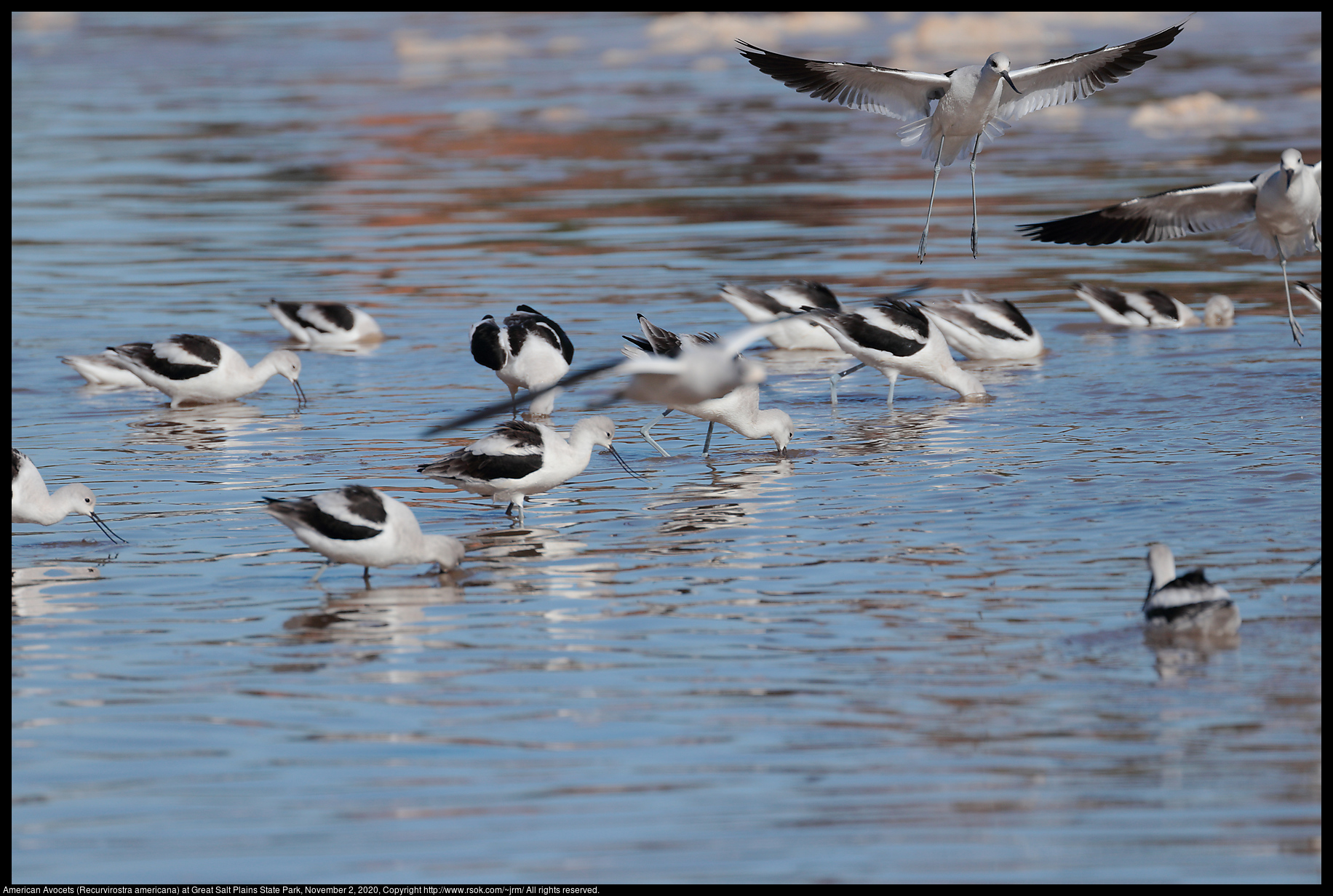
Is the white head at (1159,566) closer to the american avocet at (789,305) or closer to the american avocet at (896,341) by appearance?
the american avocet at (896,341)

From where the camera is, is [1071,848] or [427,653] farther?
[427,653]

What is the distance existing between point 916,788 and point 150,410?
10.3 m

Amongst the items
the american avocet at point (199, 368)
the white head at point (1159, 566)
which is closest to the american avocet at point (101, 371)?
the american avocet at point (199, 368)

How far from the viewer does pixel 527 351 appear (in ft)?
47.1

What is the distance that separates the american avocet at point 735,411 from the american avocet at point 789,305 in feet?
12.4

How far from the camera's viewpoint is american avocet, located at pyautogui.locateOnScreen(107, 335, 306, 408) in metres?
14.6

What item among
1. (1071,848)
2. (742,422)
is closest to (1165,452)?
(742,422)

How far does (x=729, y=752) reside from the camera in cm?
670

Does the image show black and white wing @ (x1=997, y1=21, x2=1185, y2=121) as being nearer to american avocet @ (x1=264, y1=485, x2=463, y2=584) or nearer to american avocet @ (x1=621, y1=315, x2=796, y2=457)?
american avocet @ (x1=621, y1=315, x2=796, y2=457)

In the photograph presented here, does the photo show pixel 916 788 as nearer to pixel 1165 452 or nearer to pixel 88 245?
pixel 1165 452

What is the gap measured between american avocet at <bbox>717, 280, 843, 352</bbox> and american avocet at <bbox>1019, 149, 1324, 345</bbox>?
135 inches

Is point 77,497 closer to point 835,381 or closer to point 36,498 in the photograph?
point 36,498

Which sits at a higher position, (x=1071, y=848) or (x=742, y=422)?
(x=742, y=422)

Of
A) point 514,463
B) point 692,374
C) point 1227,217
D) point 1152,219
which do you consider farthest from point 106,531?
point 1227,217
